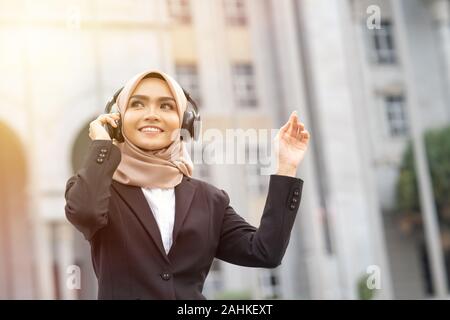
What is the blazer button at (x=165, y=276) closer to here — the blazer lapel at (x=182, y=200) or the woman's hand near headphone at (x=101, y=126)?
the blazer lapel at (x=182, y=200)

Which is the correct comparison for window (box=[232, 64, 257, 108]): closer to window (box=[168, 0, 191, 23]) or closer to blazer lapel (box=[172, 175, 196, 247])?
window (box=[168, 0, 191, 23])

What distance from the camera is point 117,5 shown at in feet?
22.6

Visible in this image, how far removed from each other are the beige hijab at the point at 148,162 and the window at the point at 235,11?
5.87 meters

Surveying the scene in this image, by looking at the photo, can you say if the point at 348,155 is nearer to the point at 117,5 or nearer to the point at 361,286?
the point at 361,286

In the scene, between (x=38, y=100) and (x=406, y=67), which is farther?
(x=406, y=67)

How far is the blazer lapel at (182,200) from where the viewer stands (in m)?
1.29

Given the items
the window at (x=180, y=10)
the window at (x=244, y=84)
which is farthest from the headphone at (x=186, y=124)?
the window at (x=180, y=10)

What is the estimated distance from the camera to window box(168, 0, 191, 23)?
23.5 feet

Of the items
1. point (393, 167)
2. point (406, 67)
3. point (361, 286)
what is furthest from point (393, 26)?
point (361, 286)

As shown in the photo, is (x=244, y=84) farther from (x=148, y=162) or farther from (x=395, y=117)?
(x=148, y=162)

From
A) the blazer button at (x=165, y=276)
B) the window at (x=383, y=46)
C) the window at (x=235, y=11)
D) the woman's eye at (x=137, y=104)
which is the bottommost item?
the blazer button at (x=165, y=276)

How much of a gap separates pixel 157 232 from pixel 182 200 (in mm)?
79

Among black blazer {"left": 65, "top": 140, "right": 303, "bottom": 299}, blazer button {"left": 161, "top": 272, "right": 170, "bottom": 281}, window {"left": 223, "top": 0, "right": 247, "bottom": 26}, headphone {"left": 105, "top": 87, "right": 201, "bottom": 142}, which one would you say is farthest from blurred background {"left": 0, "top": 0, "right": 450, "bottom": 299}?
blazer button {"left": 161, "top": 272, "right": 170, "bottom": 281}
